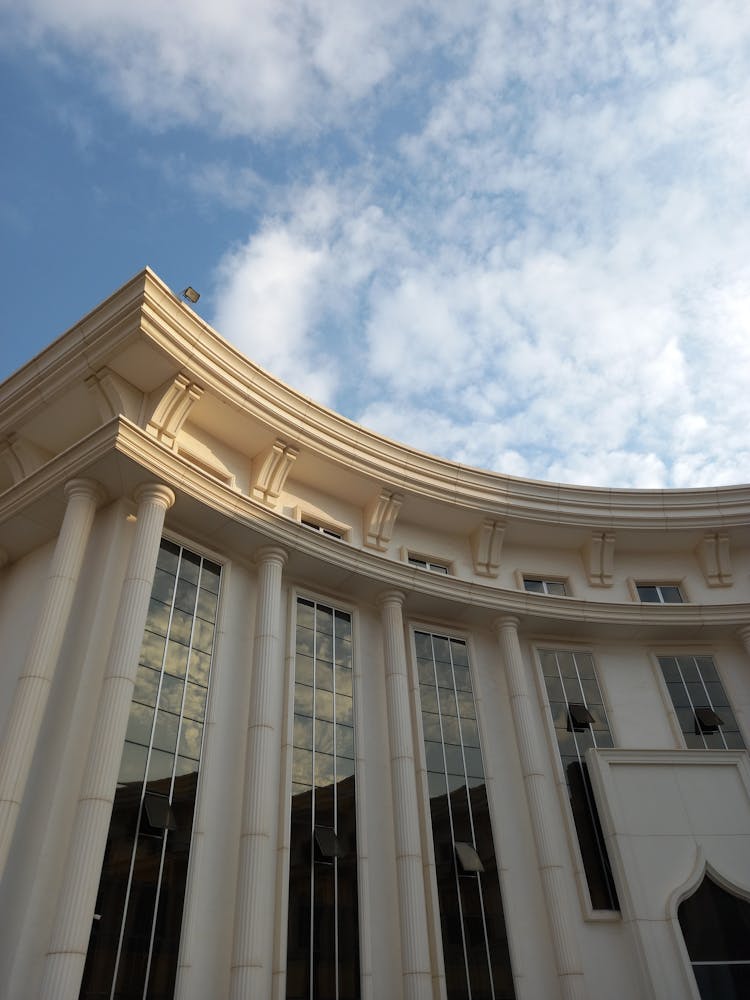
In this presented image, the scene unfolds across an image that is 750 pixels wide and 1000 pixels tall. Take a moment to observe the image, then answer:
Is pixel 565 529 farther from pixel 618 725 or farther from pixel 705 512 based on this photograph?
pixel 618 725

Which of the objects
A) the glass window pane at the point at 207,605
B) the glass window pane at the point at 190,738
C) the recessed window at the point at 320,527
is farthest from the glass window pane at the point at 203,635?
the recessed window at the point at 320,527

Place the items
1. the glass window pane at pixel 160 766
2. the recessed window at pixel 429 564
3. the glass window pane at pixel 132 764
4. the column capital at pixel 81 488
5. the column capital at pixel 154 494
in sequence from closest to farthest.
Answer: the glass window pane at pixel 132 764, the glass window pane at pixel 160 766, the column capital at pixel 81 488, the column capital at pixel 154 494, the recessed window at pixel 429 564

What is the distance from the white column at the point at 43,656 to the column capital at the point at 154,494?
2.48 feet

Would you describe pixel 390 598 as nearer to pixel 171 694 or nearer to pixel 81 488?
pixel 171 694

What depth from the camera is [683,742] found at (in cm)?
1716

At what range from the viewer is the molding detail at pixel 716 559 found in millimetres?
20016

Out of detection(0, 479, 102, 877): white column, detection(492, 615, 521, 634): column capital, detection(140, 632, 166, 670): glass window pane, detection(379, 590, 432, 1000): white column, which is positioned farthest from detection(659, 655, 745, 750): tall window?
detection(0, 479, 102, 877): white column

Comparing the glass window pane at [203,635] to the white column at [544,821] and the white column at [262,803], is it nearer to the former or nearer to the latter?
the white column at [262,803]

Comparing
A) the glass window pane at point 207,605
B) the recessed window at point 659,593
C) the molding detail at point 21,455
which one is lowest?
the glass window pane at point 207,605

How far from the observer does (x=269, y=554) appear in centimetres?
1508

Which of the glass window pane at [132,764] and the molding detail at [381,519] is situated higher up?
the molding detail at [381,519]

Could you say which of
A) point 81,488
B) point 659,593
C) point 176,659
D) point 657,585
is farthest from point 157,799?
point 657,585

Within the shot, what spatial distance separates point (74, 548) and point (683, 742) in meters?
13.9

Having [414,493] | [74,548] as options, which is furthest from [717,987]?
[74,548]
